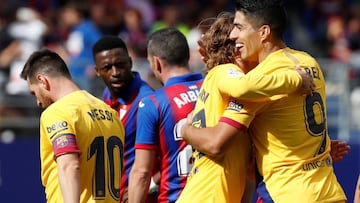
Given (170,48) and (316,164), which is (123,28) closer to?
(170,48)

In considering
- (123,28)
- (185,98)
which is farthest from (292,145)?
(123,28)

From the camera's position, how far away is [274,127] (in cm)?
590

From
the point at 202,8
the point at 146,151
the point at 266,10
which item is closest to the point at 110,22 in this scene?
the point at 202,8

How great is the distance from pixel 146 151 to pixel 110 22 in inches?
347

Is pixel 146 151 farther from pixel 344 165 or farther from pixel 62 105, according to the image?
pixel 344 165

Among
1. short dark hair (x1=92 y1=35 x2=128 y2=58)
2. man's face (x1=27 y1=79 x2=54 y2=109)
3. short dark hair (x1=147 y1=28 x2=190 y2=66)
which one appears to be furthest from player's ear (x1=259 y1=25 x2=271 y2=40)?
short dark hair (x1=92 y1=35 x2=128 y2=58)

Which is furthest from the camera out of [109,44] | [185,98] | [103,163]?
[109,44]

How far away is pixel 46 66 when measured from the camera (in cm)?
676

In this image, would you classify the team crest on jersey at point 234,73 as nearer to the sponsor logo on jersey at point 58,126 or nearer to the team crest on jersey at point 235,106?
the team crest on jersey at point 235,106

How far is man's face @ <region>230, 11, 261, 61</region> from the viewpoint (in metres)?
5.99

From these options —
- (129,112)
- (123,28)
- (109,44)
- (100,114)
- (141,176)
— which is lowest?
(123,28)

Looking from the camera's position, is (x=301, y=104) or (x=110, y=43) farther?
(x=110, y=43)

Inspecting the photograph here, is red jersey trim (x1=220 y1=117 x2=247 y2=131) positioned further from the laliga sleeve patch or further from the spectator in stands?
the spectator in stands

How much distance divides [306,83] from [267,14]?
51 cm
